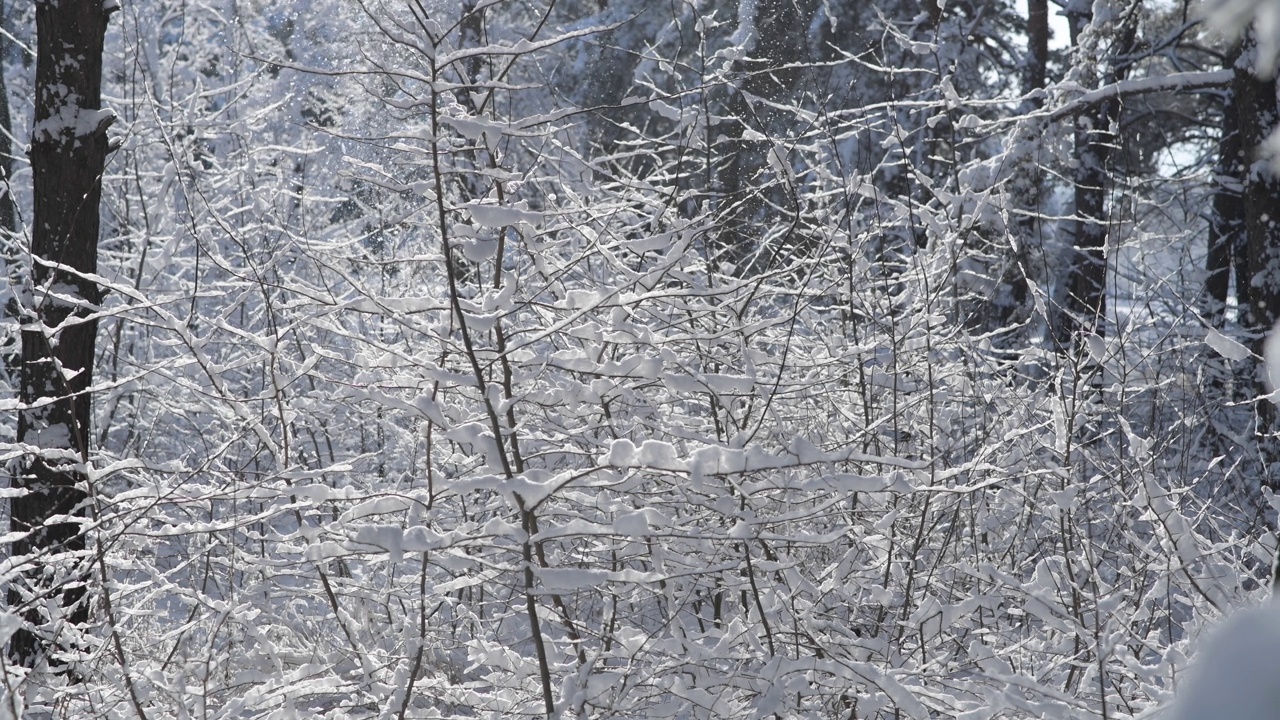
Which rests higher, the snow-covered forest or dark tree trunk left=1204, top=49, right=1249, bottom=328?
dark tree trunk left=1204, top=49, right=1249, bottom=328

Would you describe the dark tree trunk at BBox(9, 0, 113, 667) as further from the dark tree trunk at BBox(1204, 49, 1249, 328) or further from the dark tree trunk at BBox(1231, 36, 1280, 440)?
the dark tree trunk at BBox(1204, 49, 1249, 328)

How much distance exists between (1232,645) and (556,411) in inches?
117

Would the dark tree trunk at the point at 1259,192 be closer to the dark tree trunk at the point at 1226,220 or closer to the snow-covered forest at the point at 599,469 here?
the snow-covered forest at the point at 599,469

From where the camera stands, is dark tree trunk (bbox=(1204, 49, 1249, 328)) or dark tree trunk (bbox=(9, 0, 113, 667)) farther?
dark tree trunk (bbox=(1204, 49, 1249, 328))

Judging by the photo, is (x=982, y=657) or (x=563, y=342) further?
(x=563, y=342)

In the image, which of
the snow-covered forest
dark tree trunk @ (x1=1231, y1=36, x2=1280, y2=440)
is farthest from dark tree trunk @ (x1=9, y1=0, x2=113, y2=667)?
dark tree trunk @ (x1=1231, y1=36, x2=1280, y2=440)

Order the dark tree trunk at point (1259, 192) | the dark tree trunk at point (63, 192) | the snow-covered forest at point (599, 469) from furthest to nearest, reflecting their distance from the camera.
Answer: the dark tree trunk at point (1259, 192) → the dark tree trunk at point (63, 192) → the snow-covered forest at point (599, 469)

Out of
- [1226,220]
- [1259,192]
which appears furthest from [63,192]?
[1226,220]

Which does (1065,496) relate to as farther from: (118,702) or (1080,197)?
(1080,197)

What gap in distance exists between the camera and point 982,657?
2938 mm

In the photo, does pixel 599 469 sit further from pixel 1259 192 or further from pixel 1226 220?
pixel 1226 220

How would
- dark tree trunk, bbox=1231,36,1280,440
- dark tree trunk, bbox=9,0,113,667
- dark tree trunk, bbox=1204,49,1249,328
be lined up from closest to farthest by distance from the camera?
dark tree trunk, bbox=9,0,113,667, dark tree trunk, bbox=1231,36,1280,440, dark tree trunk, bbox=1204,49,1249,328

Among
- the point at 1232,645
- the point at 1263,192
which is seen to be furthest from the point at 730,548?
the point at 1263,192

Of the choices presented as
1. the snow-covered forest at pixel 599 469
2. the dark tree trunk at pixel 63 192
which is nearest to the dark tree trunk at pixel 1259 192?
the snow-covered forest at pixel 599 469
